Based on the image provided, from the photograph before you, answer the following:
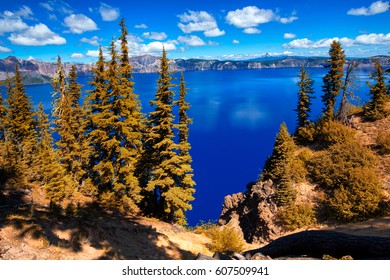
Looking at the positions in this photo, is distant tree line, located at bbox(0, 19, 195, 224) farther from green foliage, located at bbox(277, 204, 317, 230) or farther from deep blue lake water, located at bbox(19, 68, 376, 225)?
deep blue lake water, located at bbox(19, 68, 376, 225)

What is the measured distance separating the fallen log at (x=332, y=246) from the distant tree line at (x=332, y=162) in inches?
638

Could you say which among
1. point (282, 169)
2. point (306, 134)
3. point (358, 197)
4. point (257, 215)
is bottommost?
point (257, 215)

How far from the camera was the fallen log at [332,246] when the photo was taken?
7.59 m

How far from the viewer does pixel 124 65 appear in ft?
81.9

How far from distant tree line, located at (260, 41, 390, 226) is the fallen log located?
16199mm

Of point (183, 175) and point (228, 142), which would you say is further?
point (228, 142)

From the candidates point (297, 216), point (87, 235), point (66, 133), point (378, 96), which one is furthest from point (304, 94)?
point (87, 235)

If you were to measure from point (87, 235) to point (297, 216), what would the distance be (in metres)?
20.1

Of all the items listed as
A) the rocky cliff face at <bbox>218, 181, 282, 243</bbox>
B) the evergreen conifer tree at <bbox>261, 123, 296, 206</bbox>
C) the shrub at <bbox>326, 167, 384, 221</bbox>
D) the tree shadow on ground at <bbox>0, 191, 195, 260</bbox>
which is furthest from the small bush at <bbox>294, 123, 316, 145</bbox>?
the tree shadow on ground at <bbox>0, 191, 195, 260</bbox>

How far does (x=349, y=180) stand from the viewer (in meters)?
24.2

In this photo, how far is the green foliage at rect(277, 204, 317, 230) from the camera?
952 inches

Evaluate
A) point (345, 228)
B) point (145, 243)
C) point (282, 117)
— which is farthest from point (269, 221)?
point (282, 117)

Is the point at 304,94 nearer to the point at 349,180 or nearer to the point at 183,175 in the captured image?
the point at 349,180

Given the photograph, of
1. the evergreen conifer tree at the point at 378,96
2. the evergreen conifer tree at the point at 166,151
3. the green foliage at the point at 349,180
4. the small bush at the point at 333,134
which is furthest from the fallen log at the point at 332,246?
the evergreen conifer tree at the point at 378,96
